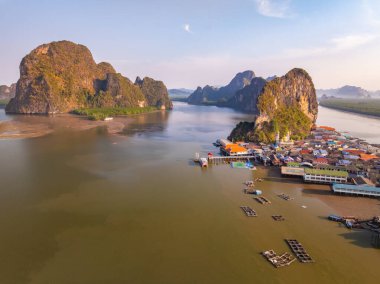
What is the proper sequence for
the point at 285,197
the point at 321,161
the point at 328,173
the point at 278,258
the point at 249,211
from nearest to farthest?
the point at 278,258, the point at 249,211, the point at 285,197, the point at 328,173, the point at 321,161

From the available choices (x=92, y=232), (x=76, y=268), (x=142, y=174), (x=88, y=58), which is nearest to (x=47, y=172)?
(x=142, y=174)

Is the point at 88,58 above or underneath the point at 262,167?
above

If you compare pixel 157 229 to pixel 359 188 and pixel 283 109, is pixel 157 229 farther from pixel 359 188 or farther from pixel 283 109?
pixel 283 109

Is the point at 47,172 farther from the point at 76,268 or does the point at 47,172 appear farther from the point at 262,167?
the point at 262,167

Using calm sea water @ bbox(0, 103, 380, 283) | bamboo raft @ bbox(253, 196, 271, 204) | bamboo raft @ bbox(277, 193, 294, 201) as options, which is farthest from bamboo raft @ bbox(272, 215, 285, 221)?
bamboo raft @ bbox(277, 193, 294, 201)

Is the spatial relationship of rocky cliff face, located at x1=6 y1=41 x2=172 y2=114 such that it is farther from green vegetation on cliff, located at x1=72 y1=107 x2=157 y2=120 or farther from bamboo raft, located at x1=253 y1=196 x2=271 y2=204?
bamboo raft, located at x1=253 y1=196 x2=271 y2=204

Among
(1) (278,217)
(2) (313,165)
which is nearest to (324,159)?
(2) (313,165)
